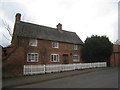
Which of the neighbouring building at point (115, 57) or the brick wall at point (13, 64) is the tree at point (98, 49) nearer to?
the neighbouring building at point (115, 57)

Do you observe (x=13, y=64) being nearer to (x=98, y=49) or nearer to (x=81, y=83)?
(x=81, y=83)

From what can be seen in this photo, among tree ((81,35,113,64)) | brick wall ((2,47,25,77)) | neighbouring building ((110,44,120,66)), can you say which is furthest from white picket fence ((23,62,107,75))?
neighbouring building ((110,44,120,66))

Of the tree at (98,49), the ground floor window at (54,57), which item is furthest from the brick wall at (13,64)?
the tree at (98,49)

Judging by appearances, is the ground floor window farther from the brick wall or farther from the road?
the road

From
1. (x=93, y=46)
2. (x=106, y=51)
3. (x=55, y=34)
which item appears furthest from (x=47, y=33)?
(x=106, y=51)

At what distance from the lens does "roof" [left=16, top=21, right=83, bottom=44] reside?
71.8 ft

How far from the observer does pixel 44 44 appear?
909 inches

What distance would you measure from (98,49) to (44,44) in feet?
36.1

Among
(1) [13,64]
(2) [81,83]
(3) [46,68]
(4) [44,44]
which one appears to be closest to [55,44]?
(4) [44,44]

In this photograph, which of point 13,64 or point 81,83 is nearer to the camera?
point 81,83

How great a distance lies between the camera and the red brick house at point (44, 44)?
2061 cm

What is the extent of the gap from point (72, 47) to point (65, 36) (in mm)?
2991

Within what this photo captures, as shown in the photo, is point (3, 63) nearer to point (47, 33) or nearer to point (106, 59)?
point (47, 33)

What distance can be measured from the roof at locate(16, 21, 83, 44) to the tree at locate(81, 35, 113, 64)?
151 inches
